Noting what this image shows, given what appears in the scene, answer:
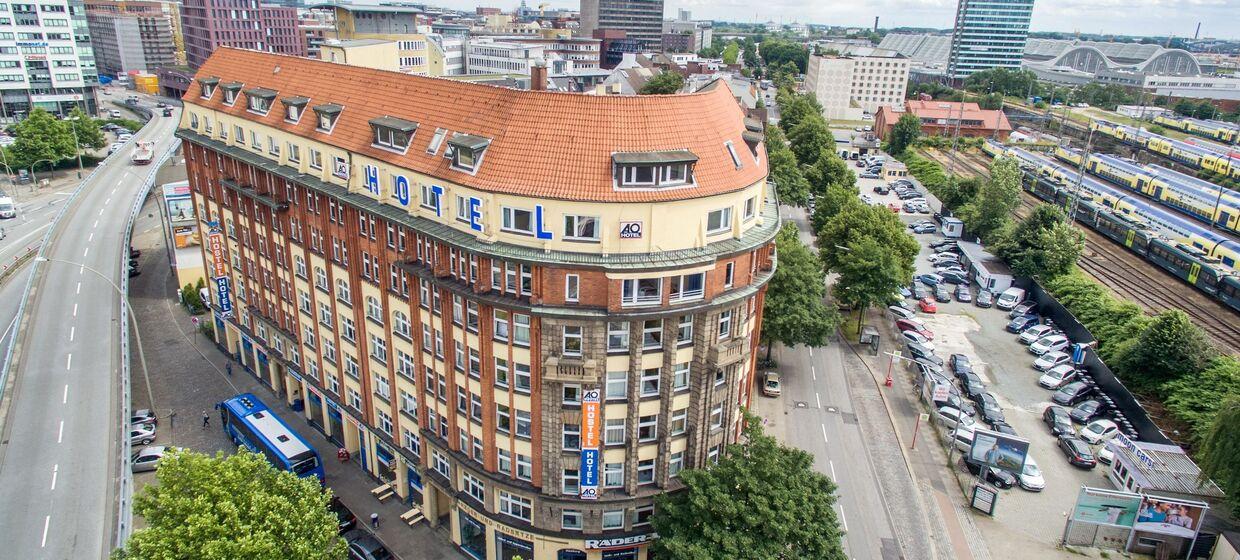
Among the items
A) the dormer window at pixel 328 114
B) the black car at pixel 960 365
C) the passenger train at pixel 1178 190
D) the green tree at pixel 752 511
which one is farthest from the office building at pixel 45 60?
the passenger train at pixel 1178 190

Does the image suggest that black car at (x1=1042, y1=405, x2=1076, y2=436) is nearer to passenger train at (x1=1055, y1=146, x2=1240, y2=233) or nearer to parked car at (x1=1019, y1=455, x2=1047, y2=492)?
parked car at (x1=1019, y1=455, x2=1047, y2=492)

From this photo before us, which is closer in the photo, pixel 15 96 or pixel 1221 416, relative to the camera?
pixel 1221 416

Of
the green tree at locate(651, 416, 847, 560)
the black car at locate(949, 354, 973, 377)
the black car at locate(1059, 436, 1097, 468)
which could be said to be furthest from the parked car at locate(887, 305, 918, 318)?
the green tree at locate(651, 416, 847, 560)

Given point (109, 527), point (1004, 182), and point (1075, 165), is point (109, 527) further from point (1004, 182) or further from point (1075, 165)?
point (1075, 165)

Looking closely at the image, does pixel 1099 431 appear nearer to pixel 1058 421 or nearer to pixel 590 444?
pixel 1058 421

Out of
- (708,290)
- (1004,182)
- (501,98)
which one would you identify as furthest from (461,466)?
(1004,182)

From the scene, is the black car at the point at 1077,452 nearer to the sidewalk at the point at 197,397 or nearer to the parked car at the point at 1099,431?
the parked car at the point at 1099,431
